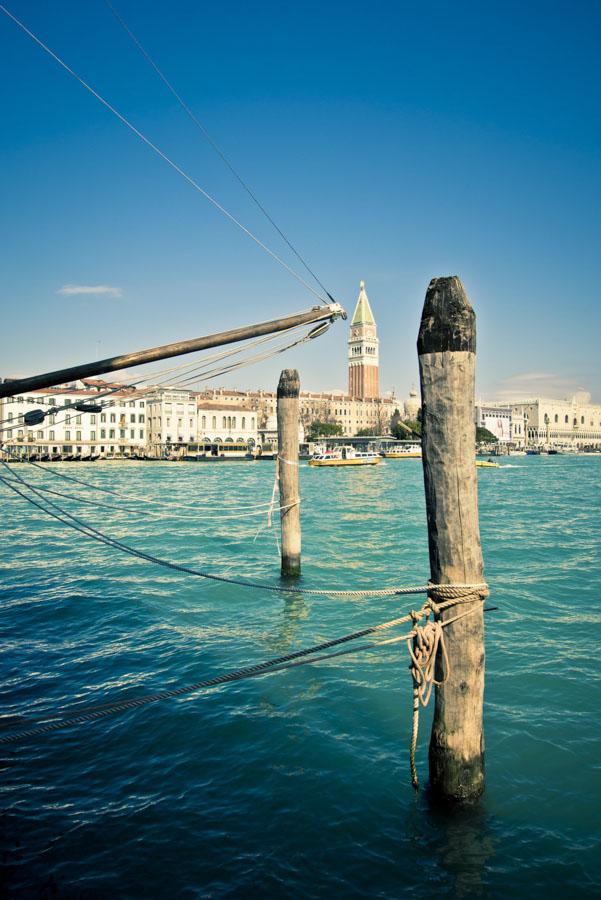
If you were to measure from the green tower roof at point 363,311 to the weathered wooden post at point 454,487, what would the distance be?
184m

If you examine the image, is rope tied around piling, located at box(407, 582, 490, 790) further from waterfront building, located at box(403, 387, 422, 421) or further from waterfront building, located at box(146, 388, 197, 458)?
waterfront building, located at box(403, 387, 422, 421)

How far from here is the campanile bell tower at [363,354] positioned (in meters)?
178

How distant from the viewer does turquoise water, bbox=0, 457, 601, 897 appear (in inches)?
173

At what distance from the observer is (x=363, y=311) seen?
187875 mm

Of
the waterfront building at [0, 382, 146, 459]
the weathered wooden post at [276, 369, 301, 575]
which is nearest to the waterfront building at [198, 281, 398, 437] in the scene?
the waterfront building at [0, 382, 146, 459]

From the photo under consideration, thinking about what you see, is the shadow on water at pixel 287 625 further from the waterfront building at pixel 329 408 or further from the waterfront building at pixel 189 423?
the waterfront building at pixel 329 408

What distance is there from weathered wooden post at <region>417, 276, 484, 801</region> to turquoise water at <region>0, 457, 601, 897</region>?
0.88 metres

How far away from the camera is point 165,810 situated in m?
5.04

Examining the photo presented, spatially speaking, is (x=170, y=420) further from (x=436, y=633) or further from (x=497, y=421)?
(x=497, y=421)

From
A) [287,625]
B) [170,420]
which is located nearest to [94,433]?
[170,420]

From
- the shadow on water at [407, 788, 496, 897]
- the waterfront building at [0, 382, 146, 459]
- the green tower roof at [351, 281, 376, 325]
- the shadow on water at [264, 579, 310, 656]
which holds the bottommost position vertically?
the shadow on water at [407, 788, 496, 897]

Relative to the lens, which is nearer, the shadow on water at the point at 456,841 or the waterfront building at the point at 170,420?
the shadow on water at the point at 456,841

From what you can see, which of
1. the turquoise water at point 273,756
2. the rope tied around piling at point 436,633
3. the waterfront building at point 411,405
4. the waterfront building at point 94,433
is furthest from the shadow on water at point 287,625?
the waterfront building at point 411,405

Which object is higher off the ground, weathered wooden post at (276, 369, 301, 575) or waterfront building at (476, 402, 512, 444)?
waterfront building at (476, 402, 512, 444)
